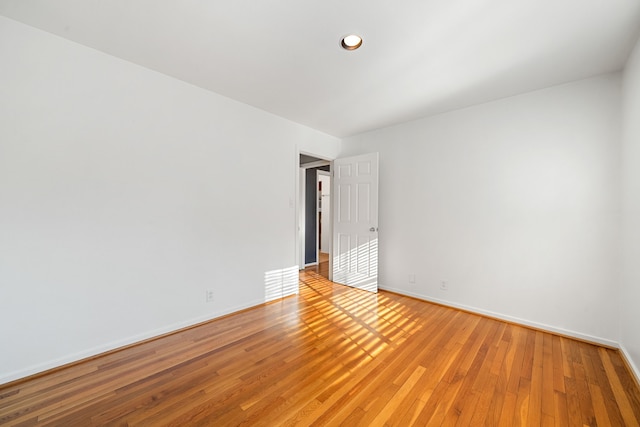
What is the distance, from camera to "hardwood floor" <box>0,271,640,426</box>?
155 centimetres

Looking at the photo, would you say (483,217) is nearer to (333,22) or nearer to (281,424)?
(333,22)

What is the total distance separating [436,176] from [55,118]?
13.0ft

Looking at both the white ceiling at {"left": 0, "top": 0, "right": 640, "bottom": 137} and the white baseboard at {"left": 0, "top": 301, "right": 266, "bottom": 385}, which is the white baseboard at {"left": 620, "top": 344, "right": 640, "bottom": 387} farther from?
the white baseboard at {"left": 0, "top": 301, "right": 266, "bottom": 385}

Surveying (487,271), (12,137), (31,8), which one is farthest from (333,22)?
(487,271)

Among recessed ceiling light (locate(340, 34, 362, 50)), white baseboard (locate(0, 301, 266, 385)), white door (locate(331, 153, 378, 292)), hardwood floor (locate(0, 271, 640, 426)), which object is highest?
recessed ceiling light (locate(340, 34, 362, 50))

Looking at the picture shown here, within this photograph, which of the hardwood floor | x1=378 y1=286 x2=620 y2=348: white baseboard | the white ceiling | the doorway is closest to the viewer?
the hardwood floor

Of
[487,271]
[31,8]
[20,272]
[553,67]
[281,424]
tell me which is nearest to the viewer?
[281,424]

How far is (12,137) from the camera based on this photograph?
1829mm

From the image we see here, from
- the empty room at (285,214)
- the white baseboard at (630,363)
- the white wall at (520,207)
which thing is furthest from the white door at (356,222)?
the white baseboard at (630,363)

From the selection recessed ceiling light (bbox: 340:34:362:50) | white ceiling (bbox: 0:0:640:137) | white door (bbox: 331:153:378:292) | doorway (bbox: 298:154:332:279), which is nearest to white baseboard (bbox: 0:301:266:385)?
white door (bbox: 331:153:378:292)

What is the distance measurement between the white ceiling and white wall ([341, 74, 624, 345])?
1.27ft

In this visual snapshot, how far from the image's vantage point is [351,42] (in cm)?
200

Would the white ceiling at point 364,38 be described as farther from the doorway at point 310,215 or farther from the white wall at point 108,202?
the doorway at point 310,215

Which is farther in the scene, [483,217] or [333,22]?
[483,217]
